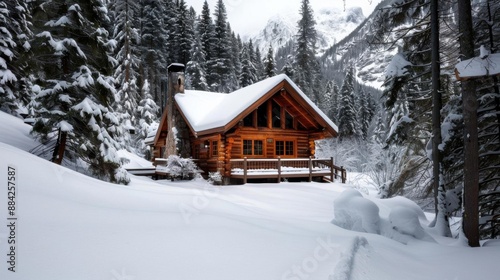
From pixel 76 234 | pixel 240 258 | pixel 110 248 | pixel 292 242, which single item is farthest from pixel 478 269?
pixel 76 234

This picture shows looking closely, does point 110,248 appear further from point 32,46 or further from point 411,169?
point 32,46

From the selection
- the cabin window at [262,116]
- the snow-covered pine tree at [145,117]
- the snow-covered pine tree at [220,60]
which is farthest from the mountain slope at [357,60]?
the cabin window at [262,116]

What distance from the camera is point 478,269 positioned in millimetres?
5648

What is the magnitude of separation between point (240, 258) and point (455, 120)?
8.19 m

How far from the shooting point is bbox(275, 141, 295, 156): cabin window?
20.8m

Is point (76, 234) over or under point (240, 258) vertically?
over

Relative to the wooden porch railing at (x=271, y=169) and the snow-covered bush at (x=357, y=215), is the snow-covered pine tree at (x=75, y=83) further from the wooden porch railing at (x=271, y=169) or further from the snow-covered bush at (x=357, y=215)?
the snow-covered bush at (x=357, y=215)

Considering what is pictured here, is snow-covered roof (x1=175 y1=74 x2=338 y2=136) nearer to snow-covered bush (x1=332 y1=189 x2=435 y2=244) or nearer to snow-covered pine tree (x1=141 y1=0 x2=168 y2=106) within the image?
snow-covered bush (x1=332 y1=189 x2=435 y2=244)

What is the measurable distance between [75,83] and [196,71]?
3181cm

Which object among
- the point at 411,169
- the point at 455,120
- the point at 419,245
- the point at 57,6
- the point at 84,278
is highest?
the point at 57,6

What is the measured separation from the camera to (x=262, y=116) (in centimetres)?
2061

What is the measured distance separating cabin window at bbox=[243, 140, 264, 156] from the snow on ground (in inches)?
501

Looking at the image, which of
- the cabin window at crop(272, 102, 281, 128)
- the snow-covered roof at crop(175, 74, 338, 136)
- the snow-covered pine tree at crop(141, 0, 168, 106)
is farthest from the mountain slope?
the cabin window at crop(272, 102, 281, 128)

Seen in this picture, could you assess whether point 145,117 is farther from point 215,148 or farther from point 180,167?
point 215,148
